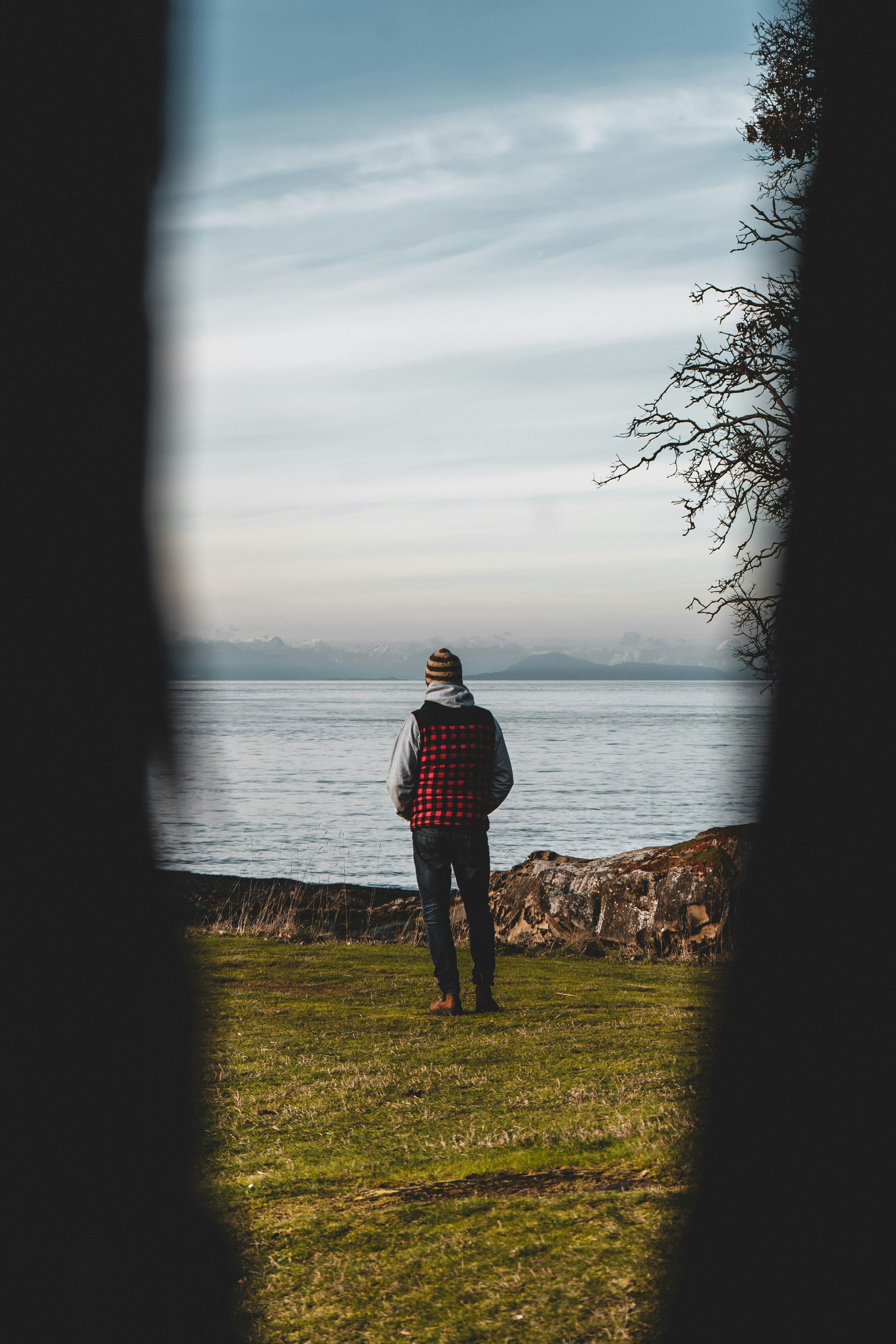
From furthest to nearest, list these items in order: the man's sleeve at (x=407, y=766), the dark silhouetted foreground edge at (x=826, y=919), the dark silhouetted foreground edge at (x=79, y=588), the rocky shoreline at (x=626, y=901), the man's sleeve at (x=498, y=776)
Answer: the rocky shoreline at (x=626, y=901)
the man's sleeve at (x=498, y=776)
the man's sleeve at (x=407, y=766)
the dark silhouetted foreground edge at (x=826, y=919)
the dark silhouetted foreground edge at (x=79, y=588)

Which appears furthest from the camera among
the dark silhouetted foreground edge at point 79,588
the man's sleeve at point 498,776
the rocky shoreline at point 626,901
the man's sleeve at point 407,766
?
the rocky shoreline at point 626,901

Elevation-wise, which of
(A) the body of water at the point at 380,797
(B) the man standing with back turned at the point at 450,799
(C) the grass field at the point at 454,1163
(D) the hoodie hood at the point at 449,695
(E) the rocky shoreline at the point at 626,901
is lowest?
(A) the body of water at the point at 380,797

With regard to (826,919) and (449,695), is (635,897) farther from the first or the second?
(826,919)

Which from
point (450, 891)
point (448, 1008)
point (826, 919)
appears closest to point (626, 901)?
point (448, 1008)

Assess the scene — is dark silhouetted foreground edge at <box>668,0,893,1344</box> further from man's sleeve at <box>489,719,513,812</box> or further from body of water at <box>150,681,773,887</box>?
man's sleeve at <box>489,719,513,812</box>

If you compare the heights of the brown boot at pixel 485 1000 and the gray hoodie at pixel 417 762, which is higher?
the gray hoodie at pixel 417 762

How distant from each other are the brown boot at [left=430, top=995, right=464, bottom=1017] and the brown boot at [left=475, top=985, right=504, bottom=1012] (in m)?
0.12

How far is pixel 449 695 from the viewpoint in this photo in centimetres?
659

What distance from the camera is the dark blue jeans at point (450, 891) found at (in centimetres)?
654

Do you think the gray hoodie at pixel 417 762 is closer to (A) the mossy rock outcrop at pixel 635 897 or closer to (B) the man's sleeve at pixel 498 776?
(B) the man's sleeve at pixel 498 776

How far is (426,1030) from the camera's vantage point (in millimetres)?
6164

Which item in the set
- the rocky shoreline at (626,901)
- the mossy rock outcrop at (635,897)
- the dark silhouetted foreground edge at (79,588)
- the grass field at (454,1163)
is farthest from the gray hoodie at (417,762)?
the dark silhouetted foreground edge at (79,588)

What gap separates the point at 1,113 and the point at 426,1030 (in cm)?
548

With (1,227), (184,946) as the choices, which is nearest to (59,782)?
(184,946)
